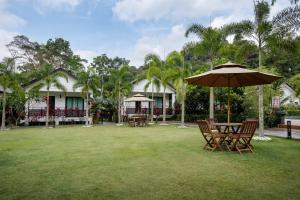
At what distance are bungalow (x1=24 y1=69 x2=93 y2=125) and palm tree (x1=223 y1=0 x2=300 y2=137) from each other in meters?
14.4

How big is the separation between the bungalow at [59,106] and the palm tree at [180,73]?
7.80m

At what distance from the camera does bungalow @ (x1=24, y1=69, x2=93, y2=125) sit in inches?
864

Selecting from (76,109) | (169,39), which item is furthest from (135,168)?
(169,39)

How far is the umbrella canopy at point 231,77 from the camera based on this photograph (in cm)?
812

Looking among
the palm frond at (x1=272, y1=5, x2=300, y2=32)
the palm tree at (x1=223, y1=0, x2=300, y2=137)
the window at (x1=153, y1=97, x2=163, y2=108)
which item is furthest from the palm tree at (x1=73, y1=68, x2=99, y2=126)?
the palm frond at (x1=272, y1=5, x2=300, y2=32)

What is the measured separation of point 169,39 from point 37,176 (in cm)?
2763

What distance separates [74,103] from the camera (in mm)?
24875

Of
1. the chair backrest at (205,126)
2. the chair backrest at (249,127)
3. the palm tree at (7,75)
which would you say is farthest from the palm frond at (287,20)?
the palm tree at (7,75)

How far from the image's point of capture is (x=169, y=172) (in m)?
5.43

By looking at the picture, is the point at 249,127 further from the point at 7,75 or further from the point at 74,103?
the point at 74,103

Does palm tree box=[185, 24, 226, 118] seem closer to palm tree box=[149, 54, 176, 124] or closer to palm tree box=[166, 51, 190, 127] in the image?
palm tree box=[166, 51, 190, 127]

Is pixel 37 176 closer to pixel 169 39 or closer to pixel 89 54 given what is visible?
pixel 169 39

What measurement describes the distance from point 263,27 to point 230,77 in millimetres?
3596

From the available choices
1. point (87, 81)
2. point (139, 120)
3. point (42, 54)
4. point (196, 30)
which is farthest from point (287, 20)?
point (42, 54)
